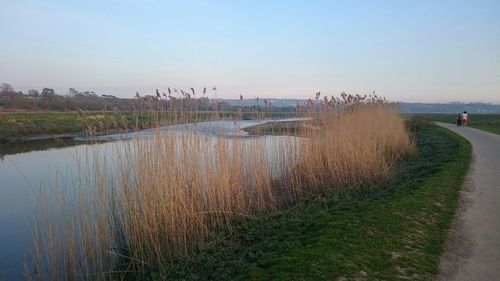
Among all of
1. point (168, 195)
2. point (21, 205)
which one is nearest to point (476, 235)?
point (168, 195)

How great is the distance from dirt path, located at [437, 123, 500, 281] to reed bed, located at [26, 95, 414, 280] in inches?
112

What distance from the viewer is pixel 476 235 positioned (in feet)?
20.0

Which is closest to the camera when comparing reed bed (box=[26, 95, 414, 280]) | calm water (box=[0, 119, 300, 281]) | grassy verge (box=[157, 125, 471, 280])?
grassy verge (box=[157, 125, 471, 280])

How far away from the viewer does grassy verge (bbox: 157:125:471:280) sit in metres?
4.98

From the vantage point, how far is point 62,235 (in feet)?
20.6

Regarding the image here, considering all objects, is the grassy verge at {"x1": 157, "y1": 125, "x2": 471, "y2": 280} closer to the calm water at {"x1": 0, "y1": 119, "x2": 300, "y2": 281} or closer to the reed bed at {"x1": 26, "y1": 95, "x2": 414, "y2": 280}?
the reed bed at {"x1": 26, "y1": 95, "x2": 414, "y2": 280}

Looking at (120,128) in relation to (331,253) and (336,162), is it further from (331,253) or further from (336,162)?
(336,162)

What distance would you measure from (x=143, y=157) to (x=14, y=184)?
833cm

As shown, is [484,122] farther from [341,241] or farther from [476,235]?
[341,241]

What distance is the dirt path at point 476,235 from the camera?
4859mm

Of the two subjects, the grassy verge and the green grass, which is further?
the green grass

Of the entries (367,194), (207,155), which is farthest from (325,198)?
(207,155)

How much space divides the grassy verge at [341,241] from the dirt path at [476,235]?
17 centimetres

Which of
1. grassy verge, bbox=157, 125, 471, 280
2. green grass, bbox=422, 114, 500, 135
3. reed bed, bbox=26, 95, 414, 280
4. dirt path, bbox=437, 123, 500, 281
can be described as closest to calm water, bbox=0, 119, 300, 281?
reed bed, bbox=26, 95, 414, 280
